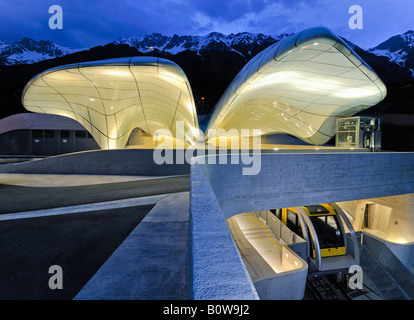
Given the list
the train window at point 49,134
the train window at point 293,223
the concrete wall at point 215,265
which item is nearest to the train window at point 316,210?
the train window at point 293,223

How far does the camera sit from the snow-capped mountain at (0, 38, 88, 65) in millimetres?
98825

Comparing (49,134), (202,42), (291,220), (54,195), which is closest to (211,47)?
(202,42)

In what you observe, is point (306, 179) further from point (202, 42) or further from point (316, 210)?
point (202, 42)

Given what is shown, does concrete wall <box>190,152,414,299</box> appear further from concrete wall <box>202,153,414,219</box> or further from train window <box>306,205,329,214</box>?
train window <box>306,205,329,214</box>

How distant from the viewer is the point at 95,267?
8.98 feet

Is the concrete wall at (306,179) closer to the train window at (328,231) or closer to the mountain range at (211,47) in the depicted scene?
→ the train window at (328,231)

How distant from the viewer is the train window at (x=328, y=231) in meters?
13.4

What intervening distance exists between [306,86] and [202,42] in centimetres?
16264

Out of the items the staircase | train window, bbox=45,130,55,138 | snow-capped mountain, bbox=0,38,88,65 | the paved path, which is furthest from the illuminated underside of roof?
snow-capped mountain, bbox=0,38,88,65

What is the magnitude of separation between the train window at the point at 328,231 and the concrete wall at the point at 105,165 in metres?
9.94

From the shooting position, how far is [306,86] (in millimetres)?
15141
